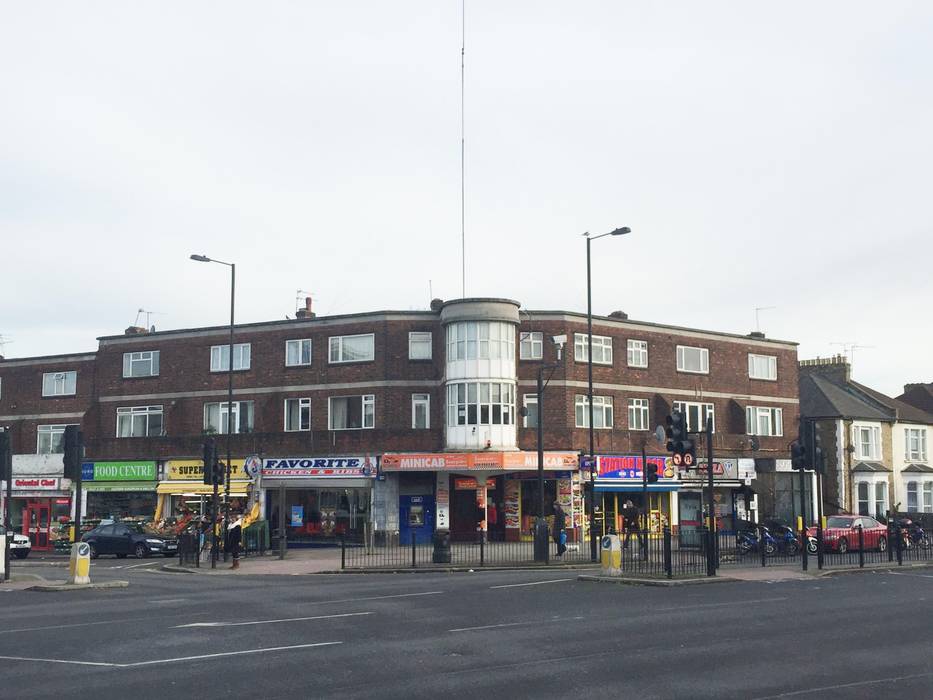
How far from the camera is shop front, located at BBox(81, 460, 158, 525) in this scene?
1982 inches

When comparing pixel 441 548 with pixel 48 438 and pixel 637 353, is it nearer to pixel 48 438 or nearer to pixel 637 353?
pixel 637 353

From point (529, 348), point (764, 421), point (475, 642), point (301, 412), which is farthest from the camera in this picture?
point (764, 421)

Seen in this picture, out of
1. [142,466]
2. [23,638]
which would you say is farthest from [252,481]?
[23,638]

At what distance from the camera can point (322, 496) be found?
47.3 m

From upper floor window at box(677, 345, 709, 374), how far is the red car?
1486 cm

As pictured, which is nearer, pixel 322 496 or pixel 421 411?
pixel 421 411

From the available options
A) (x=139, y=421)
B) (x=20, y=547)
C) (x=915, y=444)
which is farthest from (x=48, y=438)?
(x=915, y=444)

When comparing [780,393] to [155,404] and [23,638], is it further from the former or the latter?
[23,638]

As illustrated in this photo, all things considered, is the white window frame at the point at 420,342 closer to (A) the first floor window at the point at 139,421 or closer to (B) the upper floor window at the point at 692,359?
(B) the upper floor window at the point at 692,359

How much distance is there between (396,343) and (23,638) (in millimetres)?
31899

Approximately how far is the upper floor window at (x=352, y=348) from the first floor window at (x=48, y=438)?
55.6 ft

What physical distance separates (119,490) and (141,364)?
20.9 feet

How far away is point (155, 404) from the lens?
51375 millimetres

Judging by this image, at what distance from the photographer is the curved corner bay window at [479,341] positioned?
4491 centimetres
